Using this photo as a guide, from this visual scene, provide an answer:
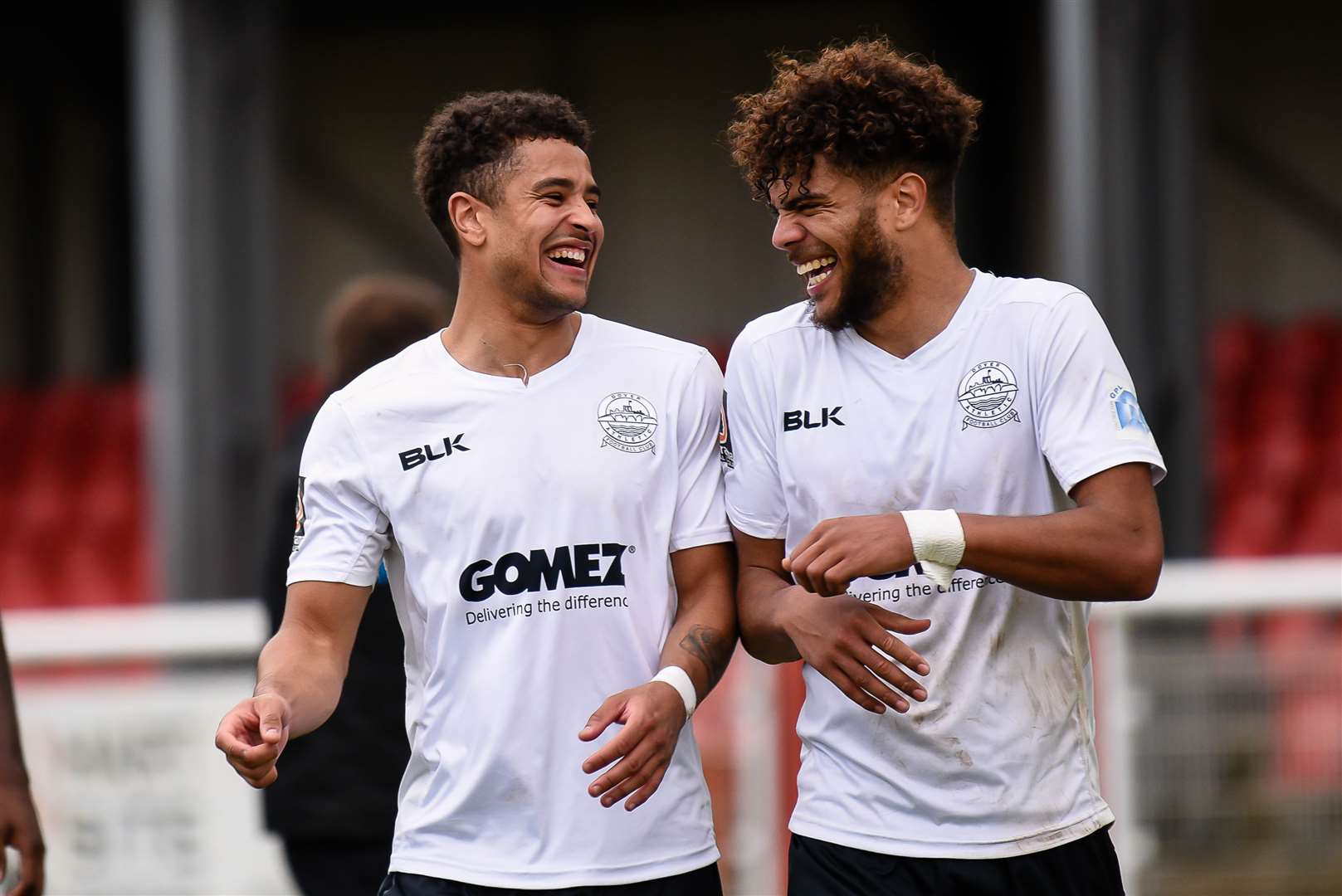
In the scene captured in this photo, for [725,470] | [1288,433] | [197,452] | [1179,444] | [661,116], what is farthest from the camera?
[661,116]

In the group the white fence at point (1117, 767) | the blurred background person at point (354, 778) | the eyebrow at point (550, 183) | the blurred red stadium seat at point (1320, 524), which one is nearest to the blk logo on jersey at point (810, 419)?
the eyebrow at point (550, 183)

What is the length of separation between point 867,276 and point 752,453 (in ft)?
1.23

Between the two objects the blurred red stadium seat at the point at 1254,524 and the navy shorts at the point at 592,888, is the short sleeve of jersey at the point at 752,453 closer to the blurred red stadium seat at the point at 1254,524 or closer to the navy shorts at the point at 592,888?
the navy shorts at the point at 592,888

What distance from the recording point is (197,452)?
916 cm

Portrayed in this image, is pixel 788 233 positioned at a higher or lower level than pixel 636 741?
higher

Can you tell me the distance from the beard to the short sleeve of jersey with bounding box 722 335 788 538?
0.58 feet

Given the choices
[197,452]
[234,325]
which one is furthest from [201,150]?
[197,452]

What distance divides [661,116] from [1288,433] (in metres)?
5.77

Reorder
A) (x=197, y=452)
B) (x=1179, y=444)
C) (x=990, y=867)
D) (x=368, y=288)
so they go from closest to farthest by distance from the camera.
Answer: (x=990, y=867), (x=368, y=288), (x=1179, y=444), (x=197, y=452)

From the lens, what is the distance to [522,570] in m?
3.01

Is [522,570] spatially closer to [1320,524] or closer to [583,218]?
[583,218]

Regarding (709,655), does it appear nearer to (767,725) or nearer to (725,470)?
(725,470)

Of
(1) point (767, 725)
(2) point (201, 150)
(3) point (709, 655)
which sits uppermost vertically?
(2) point (201, 150)

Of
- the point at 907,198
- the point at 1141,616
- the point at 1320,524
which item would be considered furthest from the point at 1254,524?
the point at 907,198
